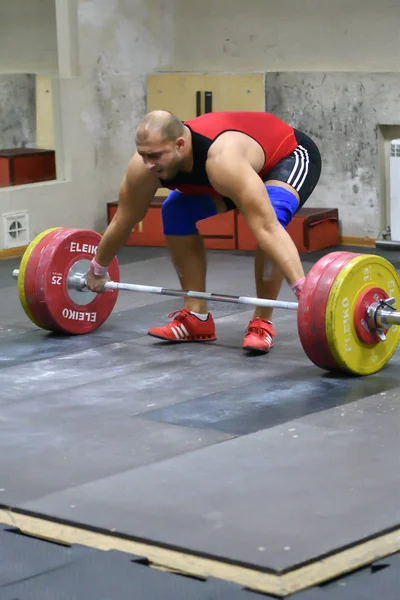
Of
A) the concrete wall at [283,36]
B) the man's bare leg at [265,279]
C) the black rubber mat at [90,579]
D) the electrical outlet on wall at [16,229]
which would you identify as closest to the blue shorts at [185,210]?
the man's bare leg at [265,279]

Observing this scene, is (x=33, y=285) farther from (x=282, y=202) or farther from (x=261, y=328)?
(x=282, y=202)

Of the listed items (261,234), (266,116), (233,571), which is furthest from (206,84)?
(233,571)

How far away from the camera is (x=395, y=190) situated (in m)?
6.85

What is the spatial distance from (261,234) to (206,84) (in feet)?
11.9

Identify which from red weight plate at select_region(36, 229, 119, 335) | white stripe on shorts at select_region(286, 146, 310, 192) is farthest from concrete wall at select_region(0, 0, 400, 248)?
white stripe on shorts at select_region(286, 146, 310, 192)

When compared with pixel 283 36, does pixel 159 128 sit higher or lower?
lower

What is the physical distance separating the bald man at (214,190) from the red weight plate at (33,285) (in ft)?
0.78

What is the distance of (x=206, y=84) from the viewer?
7484 millimetres

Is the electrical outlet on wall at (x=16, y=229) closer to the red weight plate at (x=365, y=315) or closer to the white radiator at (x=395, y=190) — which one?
the white radiator at (x=395, y=190)

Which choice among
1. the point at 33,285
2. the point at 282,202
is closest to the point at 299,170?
the point at 282,202

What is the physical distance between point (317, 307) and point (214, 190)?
794 mm

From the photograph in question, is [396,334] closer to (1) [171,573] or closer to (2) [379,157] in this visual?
(1) [171,573]

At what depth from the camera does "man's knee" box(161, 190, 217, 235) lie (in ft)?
14.9

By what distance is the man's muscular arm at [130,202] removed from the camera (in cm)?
436
